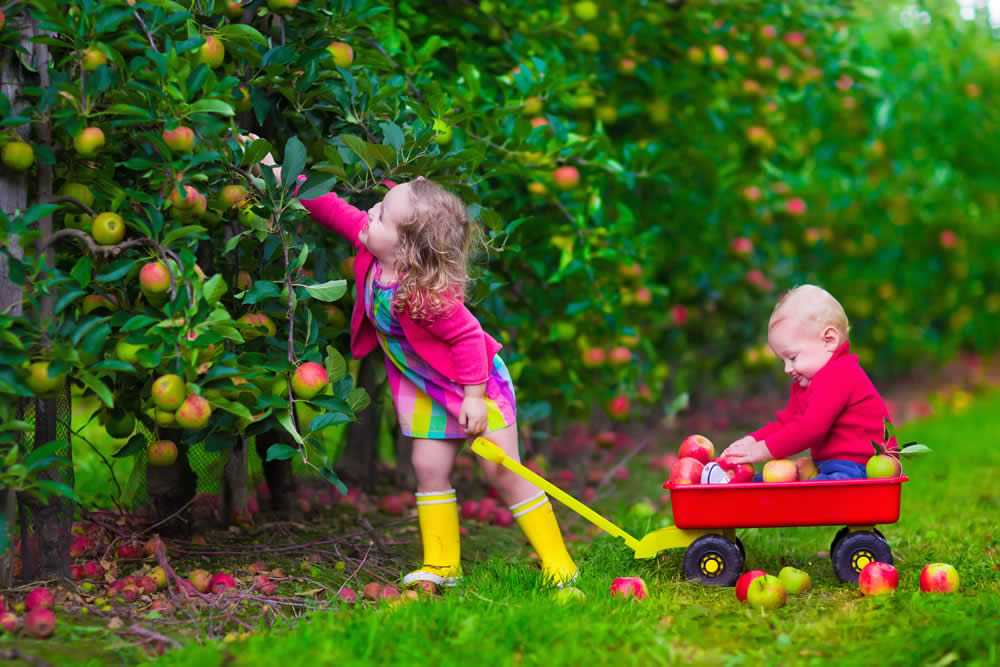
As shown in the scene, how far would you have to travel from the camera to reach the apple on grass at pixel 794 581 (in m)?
2.60

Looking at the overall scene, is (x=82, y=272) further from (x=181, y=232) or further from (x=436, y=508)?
(x=436, y=508)

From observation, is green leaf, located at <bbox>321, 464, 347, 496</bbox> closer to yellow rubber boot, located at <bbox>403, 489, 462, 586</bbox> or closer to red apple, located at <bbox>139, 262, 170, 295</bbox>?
yellow rubber boot, located at <bbox>403, 489, 462, 586</bbox>

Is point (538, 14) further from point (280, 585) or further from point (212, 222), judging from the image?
point (280, 585)

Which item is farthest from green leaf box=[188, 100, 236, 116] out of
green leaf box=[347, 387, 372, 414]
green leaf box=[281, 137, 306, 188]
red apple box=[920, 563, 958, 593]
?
red apple box=[920, 563, 958, 593]

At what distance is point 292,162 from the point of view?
2496 mm

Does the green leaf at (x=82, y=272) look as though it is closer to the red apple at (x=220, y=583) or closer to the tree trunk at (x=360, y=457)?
the red apple at (x=220, y=583)

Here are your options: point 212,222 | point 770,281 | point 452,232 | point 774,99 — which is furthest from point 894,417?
point 212,222

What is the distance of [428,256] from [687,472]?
3.14ft

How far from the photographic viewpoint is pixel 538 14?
368cm

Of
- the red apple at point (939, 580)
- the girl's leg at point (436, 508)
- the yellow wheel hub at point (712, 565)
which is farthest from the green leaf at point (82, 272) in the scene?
the red apple at point (939, 580)

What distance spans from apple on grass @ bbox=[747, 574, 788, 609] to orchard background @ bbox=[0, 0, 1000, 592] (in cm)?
112

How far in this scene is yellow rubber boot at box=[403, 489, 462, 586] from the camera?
2.78m

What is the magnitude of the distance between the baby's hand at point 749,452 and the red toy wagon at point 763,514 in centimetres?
14

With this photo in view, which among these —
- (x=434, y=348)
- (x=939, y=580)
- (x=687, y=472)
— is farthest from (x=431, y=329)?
(x=939, y=580)
